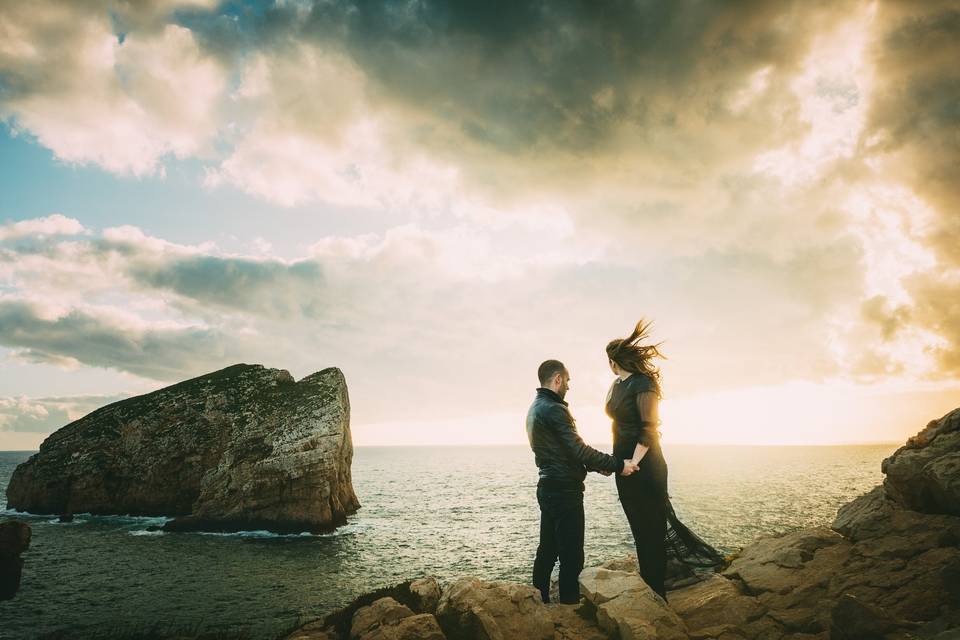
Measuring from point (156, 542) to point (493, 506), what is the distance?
90.9 ft

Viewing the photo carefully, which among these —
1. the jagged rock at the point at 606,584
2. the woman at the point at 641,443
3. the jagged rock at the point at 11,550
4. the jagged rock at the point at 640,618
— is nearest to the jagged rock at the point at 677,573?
the jagged rock at the point at 606,584

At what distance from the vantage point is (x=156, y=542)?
1085 inches

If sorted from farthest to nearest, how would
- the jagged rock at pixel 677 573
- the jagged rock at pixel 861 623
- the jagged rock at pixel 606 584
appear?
the jagged rock at pixel 677 573, the jagged rock at pixel 606 584, the jagged rock at pixel 861 623

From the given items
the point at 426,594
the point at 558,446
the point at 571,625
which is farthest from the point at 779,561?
the point at 426,594

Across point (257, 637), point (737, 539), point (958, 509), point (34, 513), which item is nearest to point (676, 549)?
point (958, 509)

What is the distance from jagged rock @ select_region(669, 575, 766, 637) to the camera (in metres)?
6.56

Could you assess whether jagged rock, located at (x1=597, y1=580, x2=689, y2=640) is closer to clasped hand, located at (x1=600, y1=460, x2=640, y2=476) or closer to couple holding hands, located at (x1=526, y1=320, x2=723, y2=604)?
couple holding hands, located at (x1=526, y1=320, x2=723, y2=604)

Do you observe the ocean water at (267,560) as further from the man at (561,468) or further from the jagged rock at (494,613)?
the man at (561,468)

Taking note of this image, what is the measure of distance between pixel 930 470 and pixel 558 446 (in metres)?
6.64

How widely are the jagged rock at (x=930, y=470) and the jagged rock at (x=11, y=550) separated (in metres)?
29.4

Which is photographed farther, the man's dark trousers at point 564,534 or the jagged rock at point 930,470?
the jagged rock at point 930,470

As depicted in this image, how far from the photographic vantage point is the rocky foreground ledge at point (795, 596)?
573 centimetres

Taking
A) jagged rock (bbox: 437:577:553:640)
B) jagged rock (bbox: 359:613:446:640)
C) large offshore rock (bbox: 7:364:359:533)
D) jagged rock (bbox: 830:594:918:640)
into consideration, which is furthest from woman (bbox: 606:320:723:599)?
large offshore rock (bbox: 7:364:359:533)

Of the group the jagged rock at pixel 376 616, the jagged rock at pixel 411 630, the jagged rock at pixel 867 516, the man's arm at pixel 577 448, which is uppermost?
the man's arm at pixel 577 448
